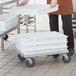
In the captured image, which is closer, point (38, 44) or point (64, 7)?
point (38, 44)

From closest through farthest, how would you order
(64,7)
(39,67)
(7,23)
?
(39,67) < (7,23) < (64,7)

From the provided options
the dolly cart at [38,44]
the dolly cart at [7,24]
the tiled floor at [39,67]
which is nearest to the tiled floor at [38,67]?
the tiled floor at [39,67]

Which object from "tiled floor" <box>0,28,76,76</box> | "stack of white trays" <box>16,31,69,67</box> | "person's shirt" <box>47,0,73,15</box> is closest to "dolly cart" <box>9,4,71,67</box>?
"stack of white trays" <box>16,31,69,67</box>

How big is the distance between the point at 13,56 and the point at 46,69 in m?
0.77

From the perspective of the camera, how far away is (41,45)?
3406mm

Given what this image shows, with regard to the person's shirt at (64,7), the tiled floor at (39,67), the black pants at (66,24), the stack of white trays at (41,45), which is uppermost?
the person's shirt at (64,7)

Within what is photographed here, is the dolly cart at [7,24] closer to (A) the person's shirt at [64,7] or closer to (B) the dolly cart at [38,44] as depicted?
(B) the dolly cart at [38,44]

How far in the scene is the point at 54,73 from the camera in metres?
3.14

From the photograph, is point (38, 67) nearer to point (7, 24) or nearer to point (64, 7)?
point (7, 24)

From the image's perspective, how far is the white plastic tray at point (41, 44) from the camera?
3352 mm

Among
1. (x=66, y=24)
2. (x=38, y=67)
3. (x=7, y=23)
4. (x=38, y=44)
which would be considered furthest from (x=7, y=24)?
(x=66, y=24)

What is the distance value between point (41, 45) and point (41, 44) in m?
0.01

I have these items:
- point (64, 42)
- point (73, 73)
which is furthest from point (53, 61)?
point (73, 73)

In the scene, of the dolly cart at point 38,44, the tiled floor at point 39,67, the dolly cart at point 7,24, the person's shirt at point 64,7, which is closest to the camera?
the tiled floor at point 39,67
